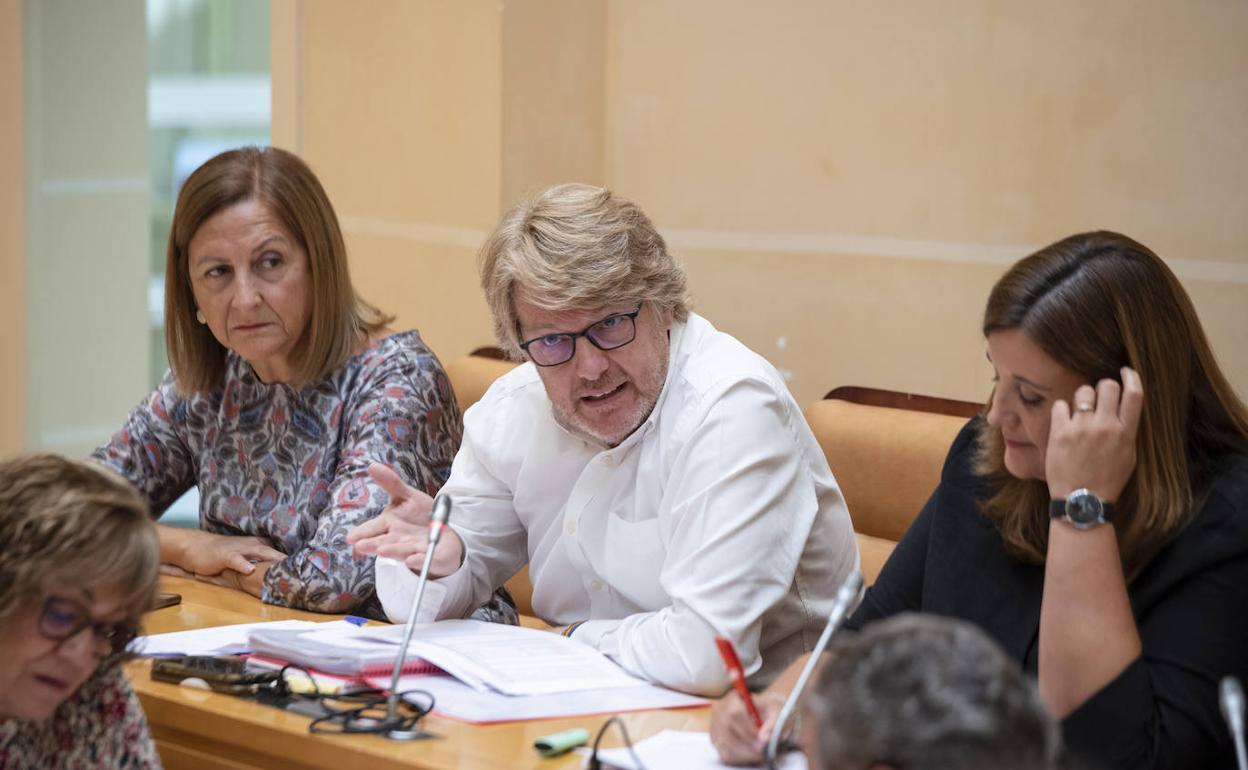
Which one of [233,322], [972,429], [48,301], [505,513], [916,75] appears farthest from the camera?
[48,301]

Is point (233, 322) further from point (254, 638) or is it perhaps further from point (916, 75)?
point (916, 75)

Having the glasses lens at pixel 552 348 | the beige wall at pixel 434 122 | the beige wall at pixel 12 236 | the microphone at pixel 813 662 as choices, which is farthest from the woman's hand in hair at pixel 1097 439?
the beige wall at pixel 12 236

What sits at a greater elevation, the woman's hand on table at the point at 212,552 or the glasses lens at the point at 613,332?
the glasses lens at the point at 613,332

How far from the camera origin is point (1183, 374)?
6.21 feet

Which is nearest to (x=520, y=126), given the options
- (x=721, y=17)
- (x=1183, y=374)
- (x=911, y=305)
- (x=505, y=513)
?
(x=721, y=17)

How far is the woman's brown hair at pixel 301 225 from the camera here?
9.66ft

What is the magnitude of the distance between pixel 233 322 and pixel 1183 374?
5.91ft

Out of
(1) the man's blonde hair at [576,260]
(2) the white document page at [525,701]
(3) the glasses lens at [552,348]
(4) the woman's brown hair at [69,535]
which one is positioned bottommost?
(2) the white document page at [525,701]

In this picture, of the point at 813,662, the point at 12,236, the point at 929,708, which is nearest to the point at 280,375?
the point at 813,662

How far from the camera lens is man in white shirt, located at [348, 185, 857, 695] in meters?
2.16

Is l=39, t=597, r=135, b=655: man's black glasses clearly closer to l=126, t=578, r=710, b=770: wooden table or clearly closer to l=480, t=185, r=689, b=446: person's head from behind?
l=126, t=578, r=710, b=770: wooden table

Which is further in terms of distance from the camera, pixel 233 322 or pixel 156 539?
pixel 233 322

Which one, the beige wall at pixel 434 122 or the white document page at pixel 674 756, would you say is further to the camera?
the beige wall at pixel 434 122

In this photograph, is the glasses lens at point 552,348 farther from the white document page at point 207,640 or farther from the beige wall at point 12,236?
the beige wall at point 12,236
